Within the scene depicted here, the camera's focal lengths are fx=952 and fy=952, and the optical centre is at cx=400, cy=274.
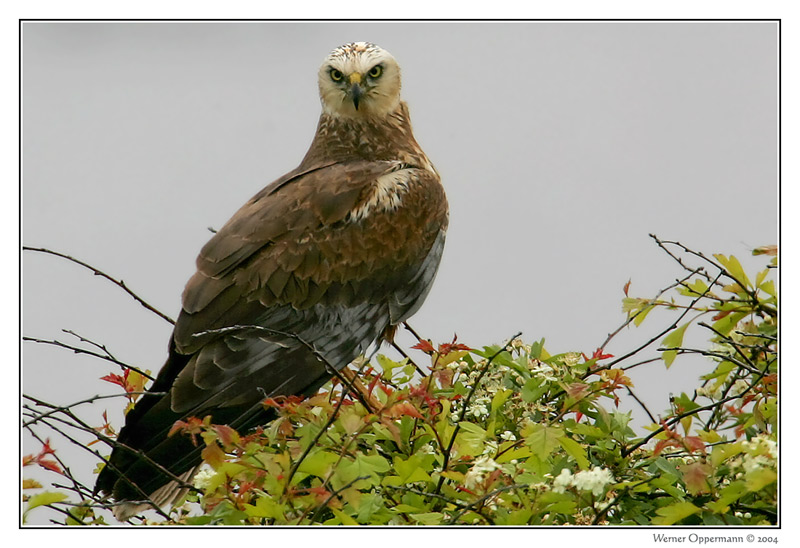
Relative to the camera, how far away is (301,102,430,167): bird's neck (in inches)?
186

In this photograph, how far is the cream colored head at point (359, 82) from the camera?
181 inches

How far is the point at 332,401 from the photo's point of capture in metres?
3.19

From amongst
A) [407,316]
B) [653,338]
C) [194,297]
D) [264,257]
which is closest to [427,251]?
[407,316]

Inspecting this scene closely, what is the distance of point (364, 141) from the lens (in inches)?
187

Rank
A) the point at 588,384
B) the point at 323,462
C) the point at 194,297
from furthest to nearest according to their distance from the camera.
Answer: the point at 194,297 → the point at 588,384 → the point at 323,462

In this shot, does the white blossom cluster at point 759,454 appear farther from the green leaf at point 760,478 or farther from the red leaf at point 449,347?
the red leaf at point 449,347

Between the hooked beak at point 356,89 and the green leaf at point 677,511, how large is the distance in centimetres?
260

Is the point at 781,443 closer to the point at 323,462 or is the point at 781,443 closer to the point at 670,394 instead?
the point at 670,394

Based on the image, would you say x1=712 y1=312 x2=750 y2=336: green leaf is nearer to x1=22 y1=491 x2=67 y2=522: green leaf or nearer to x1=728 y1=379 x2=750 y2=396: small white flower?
x1=728 y1=379 x2=750 y2=396: small white flower

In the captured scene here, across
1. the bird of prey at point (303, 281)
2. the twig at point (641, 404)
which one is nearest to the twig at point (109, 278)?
the bird of prey at point (303, 281)

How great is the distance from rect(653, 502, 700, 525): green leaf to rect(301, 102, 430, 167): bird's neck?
2.51 metres

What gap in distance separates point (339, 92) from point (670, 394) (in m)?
2.24

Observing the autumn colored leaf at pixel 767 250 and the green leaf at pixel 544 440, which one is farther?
the autumn colored leaf at pixel 767 250

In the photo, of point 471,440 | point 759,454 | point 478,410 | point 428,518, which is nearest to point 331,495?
point 428,518
